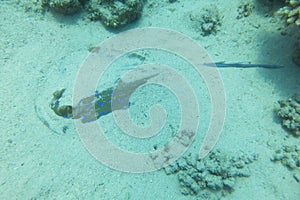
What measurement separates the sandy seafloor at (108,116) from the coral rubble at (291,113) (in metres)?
0.14

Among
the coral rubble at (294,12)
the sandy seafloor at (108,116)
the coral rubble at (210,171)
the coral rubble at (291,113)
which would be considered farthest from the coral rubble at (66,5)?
the coral rubble at (291,113)

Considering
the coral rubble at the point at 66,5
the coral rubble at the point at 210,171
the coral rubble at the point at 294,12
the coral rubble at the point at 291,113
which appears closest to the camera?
the coral rubble at the point at 210,171

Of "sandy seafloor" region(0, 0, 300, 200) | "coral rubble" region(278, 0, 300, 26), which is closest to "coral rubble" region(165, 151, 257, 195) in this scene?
"sandy seafloor" region(0, 0, 300, 200)

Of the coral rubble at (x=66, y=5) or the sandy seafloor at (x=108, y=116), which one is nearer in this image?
the sandy seafloor at (x=108, y=116)

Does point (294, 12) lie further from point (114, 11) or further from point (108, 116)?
point (108, 116)

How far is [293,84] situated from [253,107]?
93 centimetres

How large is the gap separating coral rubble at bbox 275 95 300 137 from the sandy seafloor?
139mm

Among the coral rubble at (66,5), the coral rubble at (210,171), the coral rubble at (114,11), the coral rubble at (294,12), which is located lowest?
the coral rubble at (210,171)

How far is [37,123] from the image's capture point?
4.04 m

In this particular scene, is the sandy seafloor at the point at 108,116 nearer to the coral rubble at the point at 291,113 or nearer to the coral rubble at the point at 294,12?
the coral rubble at the point at 291,113

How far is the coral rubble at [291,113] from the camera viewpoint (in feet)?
12.6

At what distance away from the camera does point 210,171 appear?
3.53 metres

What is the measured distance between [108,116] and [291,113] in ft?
10.8

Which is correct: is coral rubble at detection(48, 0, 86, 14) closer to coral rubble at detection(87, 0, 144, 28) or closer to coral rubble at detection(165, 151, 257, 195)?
coral rubble at detection(87, 0, 144, 28)
